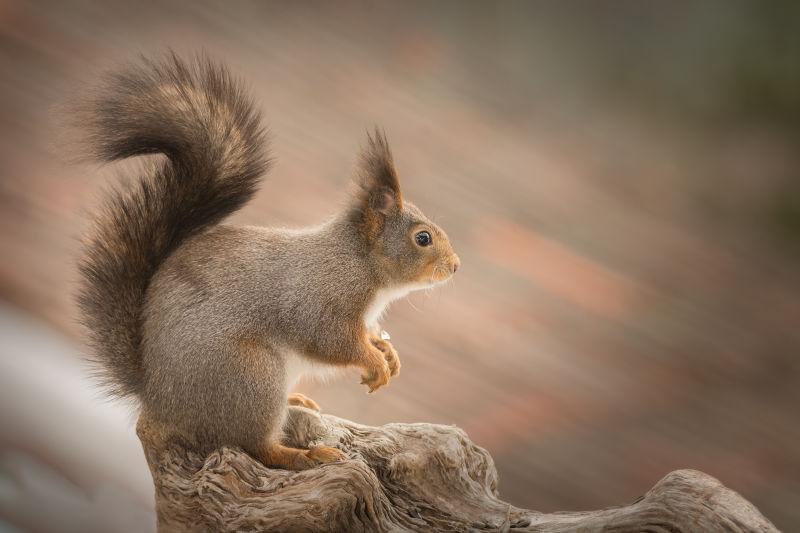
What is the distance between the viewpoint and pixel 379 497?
60.1 inches

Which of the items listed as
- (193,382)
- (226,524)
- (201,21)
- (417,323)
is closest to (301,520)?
(226,524)

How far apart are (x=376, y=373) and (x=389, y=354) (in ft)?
0.41

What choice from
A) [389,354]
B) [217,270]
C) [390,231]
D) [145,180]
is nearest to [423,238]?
[390,231]

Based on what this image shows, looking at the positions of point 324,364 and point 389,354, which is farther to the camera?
point 389,354

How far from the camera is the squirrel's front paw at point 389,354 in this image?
1.69 meters

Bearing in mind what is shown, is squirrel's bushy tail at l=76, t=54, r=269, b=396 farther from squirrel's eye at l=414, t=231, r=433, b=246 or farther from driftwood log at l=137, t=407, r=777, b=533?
squirrel's eye at l=414, t=231, r=433, b=246

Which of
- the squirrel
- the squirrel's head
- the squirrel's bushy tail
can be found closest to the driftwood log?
the squirrel

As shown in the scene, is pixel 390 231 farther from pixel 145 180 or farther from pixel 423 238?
pixel 145 180

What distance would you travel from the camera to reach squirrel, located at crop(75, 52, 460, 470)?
1.49 m

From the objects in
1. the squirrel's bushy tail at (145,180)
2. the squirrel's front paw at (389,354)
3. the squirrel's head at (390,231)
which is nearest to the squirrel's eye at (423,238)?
the squirrel's head at (390,231)

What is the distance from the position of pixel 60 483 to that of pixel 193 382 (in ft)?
3.59

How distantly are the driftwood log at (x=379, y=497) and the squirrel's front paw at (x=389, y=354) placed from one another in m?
0.15

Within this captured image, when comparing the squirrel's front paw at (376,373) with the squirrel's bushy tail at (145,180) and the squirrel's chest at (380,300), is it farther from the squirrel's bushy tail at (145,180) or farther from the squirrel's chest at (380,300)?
the squirrel's bushy tail at (145,180)

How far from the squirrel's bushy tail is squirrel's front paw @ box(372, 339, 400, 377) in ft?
1.29
